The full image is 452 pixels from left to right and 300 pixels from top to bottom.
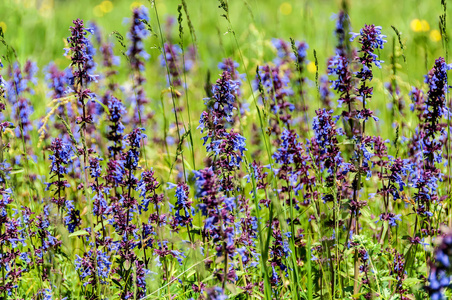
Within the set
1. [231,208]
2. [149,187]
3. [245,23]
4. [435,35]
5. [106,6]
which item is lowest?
[231,208]

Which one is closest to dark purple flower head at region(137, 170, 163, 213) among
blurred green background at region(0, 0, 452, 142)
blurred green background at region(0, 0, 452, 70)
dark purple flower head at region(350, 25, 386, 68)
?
dark purple flower head at region(350, 25, 386, 68)

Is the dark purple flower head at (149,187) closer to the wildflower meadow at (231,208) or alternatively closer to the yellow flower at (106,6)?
the wildflower meadow at (231,208)

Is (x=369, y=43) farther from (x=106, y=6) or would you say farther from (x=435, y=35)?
(x=106, y=6)

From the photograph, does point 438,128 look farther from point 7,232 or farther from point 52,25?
point 52,25

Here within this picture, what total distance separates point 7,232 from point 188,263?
3.28ft

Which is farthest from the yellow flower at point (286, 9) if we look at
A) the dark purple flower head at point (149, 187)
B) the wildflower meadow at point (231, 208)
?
the dark purple flower head at point (149, 187)

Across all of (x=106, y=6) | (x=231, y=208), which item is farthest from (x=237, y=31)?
(x=231, y=208)

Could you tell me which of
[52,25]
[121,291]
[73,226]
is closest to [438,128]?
[121,291]

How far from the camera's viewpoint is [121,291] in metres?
2.52

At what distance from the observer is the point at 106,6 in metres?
13.5

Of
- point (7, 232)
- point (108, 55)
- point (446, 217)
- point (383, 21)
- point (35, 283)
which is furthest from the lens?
point (383, 21)

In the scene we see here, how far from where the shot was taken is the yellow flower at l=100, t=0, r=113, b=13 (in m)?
13.1

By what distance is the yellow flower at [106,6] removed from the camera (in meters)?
13.1

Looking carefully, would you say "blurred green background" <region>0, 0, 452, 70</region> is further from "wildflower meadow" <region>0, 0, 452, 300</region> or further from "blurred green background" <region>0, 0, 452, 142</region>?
"wildflower meadow" <region>0, 0, 452, 300</region>
